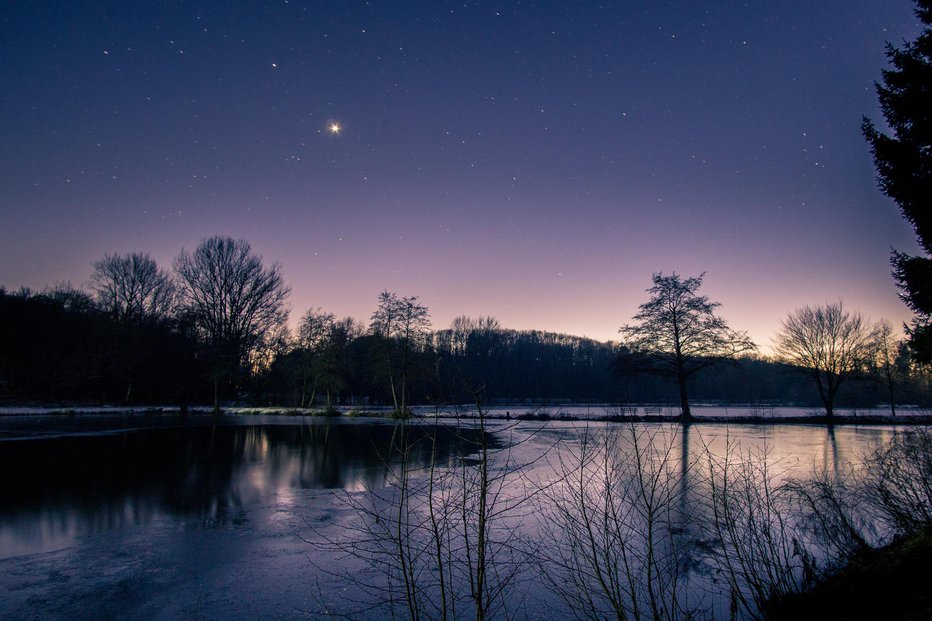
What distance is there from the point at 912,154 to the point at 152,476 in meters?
20.5

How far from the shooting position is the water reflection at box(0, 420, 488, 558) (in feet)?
28.6

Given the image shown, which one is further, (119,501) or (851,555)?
(119,501)

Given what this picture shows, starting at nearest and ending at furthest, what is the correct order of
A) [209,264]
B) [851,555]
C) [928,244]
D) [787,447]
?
[851,555] < [928,244] < [787,447] < [209,264]

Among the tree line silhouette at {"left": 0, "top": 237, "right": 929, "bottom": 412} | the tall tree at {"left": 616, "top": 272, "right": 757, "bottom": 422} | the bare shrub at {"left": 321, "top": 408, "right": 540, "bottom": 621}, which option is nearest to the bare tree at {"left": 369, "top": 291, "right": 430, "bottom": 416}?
the tree line silhouette at {"left": 0, "top": 237, "right": 929, "bottom": 412}

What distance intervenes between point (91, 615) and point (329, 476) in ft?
27.6

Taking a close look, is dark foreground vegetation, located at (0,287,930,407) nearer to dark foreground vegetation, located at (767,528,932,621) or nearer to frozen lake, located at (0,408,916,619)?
frozen lake, located at (0,408,916,619)

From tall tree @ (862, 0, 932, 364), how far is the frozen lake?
17.3 ft

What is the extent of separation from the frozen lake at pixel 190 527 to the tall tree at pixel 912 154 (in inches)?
208

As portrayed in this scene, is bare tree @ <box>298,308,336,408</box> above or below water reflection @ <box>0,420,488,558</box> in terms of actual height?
above

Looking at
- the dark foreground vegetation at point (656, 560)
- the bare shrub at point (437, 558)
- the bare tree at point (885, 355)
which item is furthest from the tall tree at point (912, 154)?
the bare tree at point (885, 355)

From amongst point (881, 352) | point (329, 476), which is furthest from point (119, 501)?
point (881, 352)

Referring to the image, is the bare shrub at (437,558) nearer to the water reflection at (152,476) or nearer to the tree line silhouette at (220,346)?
the water reflection at (152,476)

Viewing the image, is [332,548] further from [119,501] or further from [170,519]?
[119,501]

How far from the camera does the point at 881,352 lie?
3909 centimetres
